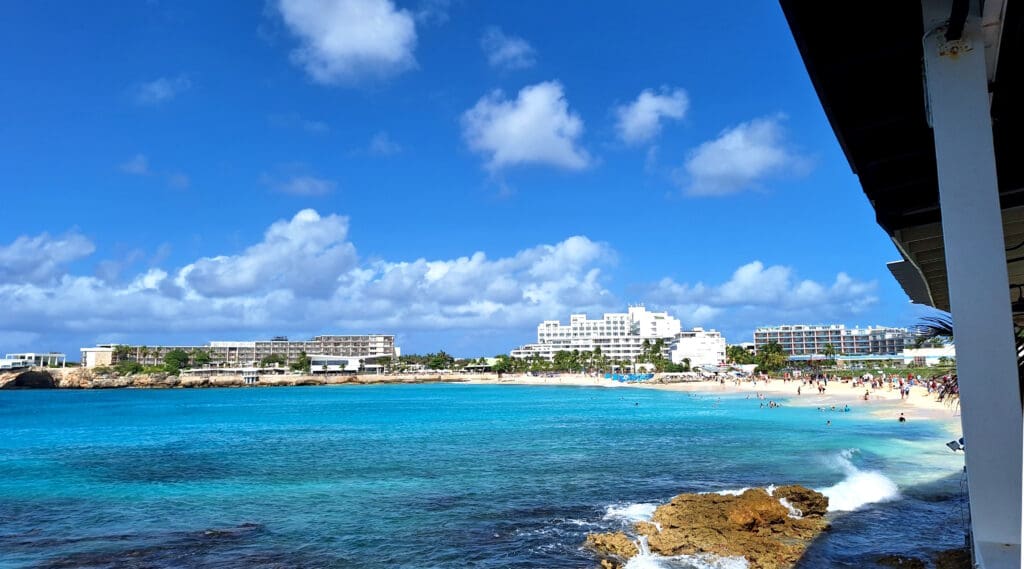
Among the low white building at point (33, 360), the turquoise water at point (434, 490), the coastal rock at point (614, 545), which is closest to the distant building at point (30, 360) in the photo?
the low white building at point (33, 360)

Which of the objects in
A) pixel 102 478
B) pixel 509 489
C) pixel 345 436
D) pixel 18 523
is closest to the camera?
pixel 18 523

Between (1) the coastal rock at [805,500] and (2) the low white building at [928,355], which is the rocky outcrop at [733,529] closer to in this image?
(1) the coastal rock at [805,500]

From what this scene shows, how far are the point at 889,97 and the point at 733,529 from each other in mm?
12383

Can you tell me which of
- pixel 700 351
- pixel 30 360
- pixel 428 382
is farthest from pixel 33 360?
pixel 700 351

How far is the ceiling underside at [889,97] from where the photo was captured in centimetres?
430

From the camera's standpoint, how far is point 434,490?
23.4 metres

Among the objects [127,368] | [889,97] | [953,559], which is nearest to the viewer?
[889,97]

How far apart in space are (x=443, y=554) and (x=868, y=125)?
516 inches

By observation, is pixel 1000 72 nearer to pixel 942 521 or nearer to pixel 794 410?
pixel 942 521

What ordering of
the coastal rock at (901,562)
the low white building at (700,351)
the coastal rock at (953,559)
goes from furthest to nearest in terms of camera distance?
the low white building at (700,351)
the coastal rock at (901,562)
the coastal rock at (953,559)

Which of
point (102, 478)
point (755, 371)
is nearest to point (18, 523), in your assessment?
point (102, 478)

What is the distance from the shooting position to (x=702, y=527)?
15211mm

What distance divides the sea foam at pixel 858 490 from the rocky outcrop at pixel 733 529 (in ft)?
5.58

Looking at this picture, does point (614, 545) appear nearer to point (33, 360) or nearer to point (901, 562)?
point (901, 562)
